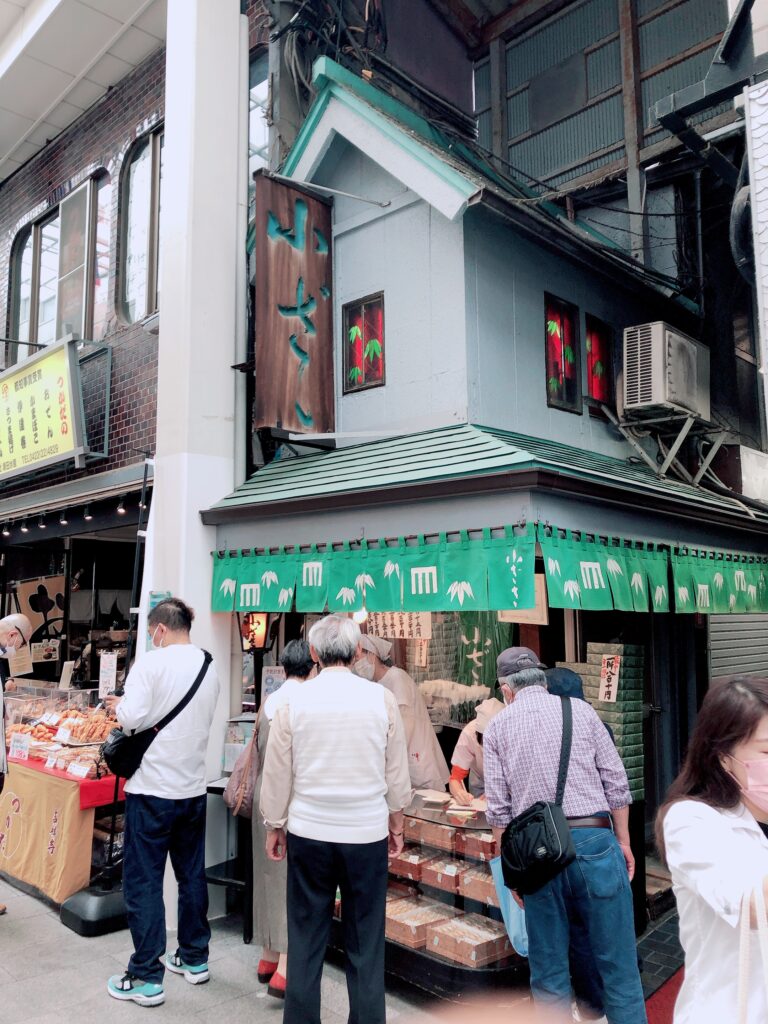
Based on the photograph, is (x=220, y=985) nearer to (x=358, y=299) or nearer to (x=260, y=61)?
(x=358, y=299)

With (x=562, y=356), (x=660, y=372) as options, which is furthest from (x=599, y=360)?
(x=562, y=356)

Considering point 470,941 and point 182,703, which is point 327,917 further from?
point 182,703

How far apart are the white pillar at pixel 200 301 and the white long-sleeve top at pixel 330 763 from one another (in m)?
3.07

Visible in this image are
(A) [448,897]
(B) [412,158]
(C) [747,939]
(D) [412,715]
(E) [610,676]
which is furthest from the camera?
(D) [412,715]

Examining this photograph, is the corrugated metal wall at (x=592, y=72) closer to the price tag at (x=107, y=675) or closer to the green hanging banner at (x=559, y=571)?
the green hanging banner at (x=559, y=571)

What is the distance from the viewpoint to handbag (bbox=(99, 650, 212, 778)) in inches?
212

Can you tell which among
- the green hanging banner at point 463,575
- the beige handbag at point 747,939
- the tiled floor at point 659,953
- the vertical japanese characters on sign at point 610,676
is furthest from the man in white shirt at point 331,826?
the vertical japanese characters on sign at point 610,676

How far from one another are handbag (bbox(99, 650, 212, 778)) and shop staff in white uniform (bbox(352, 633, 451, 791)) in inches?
89.1

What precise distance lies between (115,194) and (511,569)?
348 inches

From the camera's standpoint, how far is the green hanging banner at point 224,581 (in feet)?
23.6

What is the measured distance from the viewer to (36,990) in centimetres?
557

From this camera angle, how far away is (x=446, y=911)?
5.89 metres

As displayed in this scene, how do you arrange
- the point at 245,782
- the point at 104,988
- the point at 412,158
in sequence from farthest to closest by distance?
the point at 412,158 → the point at 245,782 → the point at 104,988

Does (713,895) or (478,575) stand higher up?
(478,575)
